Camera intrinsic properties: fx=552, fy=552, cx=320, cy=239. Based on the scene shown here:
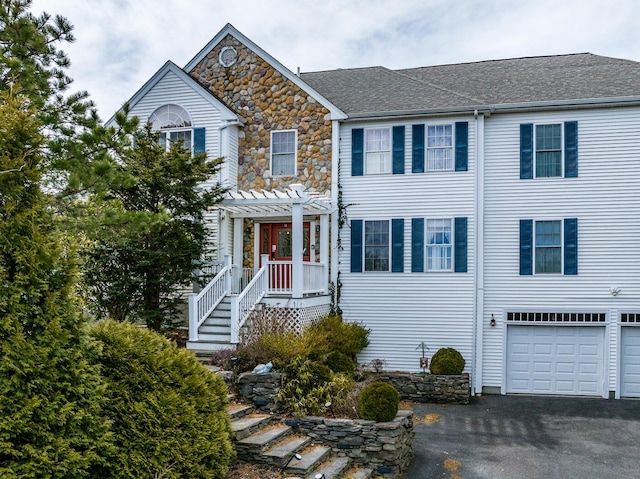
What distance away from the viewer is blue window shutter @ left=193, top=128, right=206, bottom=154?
47.8 ft

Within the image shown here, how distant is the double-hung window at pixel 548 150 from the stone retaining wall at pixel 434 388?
17.8ft

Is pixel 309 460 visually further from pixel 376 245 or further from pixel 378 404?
pixel 376 245

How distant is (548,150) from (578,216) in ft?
5.87

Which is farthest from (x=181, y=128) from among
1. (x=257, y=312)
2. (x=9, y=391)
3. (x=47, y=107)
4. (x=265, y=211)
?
(x=9, y=391)

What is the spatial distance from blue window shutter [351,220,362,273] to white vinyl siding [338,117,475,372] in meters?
0.13

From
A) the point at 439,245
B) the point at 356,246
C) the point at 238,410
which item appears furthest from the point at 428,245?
the point at 238,410

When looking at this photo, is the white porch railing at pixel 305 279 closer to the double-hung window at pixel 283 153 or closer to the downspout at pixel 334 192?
the downspout at pixel 334 192

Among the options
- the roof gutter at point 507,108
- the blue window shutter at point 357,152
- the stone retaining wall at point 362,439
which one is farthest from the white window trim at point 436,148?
the stone retaining wall at point 362,439

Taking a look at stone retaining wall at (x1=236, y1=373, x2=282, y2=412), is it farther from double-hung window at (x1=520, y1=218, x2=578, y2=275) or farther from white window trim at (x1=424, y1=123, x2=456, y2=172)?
double-hung window at (x1=520, y1=218, x2=578, y2=275)

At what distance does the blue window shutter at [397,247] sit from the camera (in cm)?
1420

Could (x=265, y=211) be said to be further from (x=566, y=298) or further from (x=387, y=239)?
(x=566, y=298)

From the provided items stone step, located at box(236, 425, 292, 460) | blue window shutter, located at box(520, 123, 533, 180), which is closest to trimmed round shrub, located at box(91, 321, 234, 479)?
stone step, located at box(236, 425, 292, 460)

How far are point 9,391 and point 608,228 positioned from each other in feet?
43.4

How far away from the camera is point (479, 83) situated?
1585 cm
